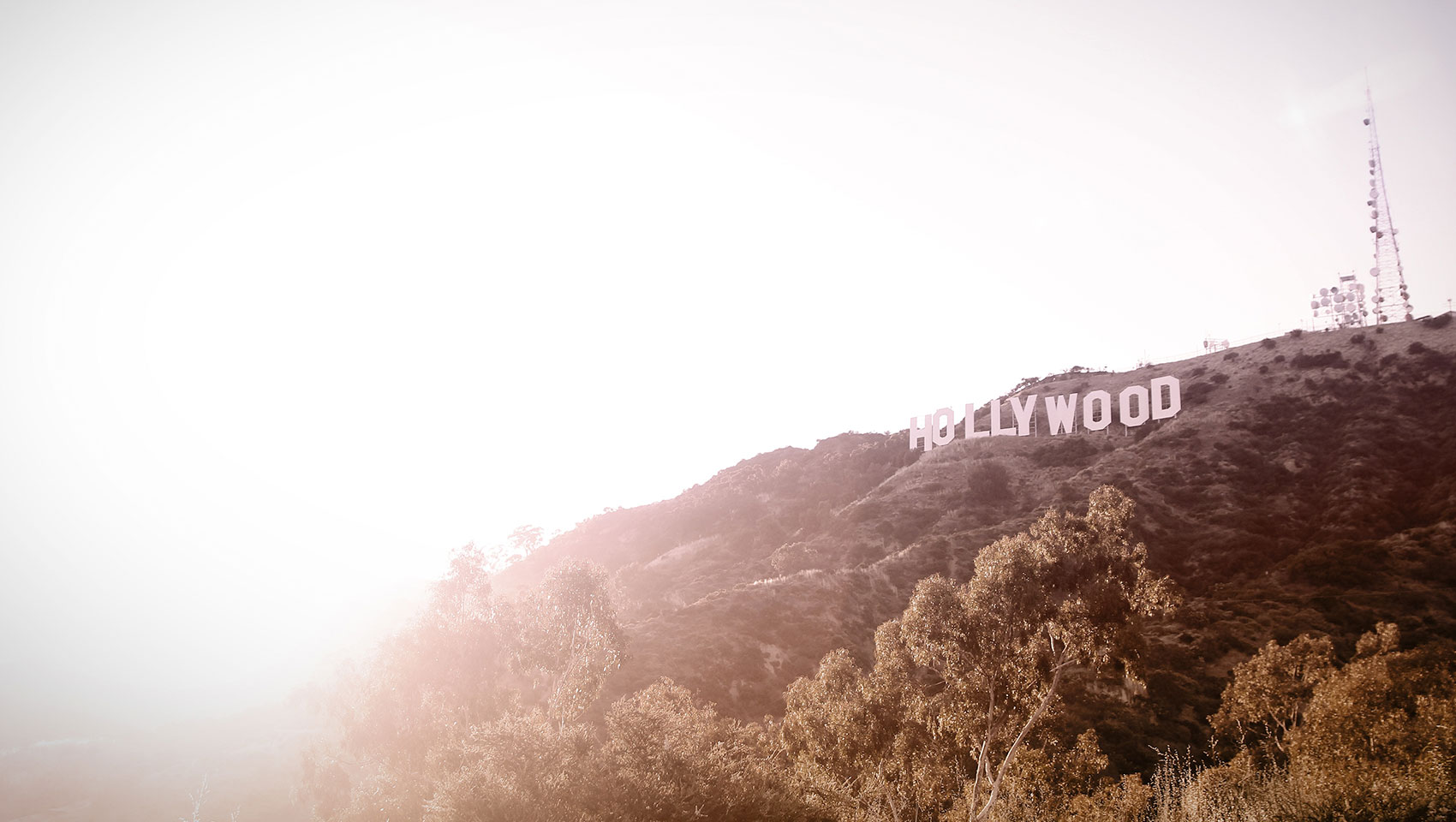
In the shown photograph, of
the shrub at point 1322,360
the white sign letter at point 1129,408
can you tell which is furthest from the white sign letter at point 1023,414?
the shrub at point 1322,360

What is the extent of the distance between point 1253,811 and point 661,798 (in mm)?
20434

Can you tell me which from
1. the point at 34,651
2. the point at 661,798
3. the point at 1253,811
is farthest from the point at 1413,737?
the point at 34,651

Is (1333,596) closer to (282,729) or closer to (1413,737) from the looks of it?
(1413,737)

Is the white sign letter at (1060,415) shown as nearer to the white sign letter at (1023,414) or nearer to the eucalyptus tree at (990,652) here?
the white sign letter at (1023,414)

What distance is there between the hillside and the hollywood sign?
292cm

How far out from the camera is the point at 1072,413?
11900 centimetres

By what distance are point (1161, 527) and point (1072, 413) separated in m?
36.8

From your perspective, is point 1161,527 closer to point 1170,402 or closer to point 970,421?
point 1170,402

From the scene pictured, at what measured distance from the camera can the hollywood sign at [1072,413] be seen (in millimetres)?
113231

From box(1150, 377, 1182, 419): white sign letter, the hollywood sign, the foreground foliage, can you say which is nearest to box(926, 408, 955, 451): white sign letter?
the hollywood sign

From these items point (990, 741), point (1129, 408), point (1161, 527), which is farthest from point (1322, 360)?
point (990, 741)

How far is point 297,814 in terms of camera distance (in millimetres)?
85250

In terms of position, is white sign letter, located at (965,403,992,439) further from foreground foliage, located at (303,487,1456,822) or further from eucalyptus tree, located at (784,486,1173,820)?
eucalyptus tree, located at (784,486,1173,820)

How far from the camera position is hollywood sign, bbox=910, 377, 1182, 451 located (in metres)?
113
